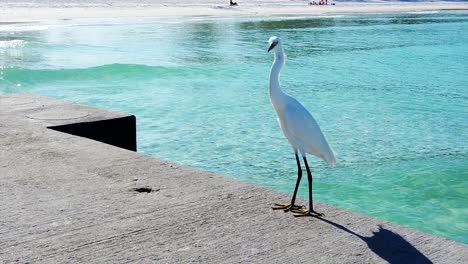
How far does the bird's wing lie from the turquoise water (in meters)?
3.75

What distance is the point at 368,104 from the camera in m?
15.9

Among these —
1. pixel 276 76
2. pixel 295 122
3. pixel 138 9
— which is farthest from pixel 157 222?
pixel 138 9

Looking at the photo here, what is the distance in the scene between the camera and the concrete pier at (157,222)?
4215 mm

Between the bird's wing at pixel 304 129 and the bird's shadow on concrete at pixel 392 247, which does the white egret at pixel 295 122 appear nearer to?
the bird's wing at pixel 304 129

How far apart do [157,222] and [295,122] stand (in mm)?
1276

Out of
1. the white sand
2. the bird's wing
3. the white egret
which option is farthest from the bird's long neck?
the white sand

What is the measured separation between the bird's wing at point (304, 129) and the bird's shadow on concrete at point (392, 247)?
2.47 feet

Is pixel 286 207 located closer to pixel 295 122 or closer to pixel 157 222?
pixel 295 122

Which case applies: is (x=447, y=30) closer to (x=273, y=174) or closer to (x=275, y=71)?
(x=273, y=174)

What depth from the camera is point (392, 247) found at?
4.38 meters

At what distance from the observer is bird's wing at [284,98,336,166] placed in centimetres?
516

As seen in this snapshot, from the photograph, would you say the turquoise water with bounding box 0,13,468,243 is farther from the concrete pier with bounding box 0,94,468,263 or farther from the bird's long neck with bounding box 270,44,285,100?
the bird's long neck with bounding box 270,44,285,100

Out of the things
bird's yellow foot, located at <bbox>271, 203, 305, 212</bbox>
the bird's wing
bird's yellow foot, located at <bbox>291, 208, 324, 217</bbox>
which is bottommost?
bird's yellow foot, located at <bbox>291, 208, 324, 217</bbox>

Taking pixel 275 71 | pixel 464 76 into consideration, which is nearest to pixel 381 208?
pixel 275 71
